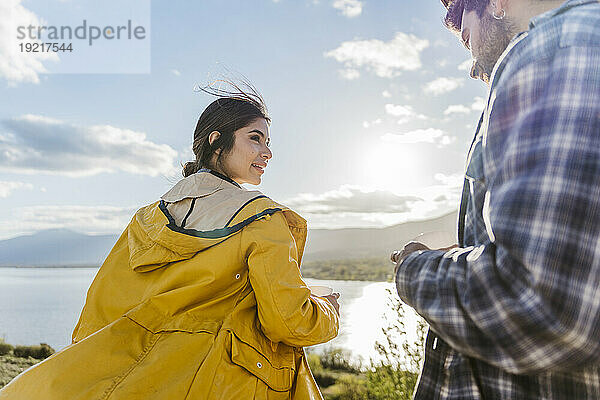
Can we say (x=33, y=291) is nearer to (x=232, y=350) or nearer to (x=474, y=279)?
(x=232, y=350)

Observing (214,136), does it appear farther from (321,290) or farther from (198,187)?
(321,290)

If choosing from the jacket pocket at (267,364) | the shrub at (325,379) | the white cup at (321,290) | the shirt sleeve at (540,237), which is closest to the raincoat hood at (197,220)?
the white cup at (321,290)

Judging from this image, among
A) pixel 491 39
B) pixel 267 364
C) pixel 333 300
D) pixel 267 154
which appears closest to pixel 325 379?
pixel 333 300

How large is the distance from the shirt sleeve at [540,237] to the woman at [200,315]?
864 millimetres

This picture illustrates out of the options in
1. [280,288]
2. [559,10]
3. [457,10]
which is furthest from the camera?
[280,288]

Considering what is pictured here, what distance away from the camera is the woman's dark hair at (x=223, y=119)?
205cm

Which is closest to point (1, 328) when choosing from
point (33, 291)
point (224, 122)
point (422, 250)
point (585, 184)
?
point (33, 291)

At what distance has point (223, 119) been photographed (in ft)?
6.77

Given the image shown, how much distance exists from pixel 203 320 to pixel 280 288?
0.84 ft

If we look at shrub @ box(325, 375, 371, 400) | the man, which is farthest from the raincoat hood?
shrub @ box(325, 375, 371, 400)

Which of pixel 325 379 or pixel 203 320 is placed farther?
pixel 325 379

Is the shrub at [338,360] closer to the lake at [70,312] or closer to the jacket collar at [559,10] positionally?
the lake at [70,312]

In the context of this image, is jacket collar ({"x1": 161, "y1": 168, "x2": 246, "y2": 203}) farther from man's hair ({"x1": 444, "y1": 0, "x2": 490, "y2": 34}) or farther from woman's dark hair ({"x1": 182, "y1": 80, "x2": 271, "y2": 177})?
man's hair ({"x1": 444, "y1": 0, "x2": 490, "y2": 34})

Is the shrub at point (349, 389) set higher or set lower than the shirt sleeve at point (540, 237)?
lower
